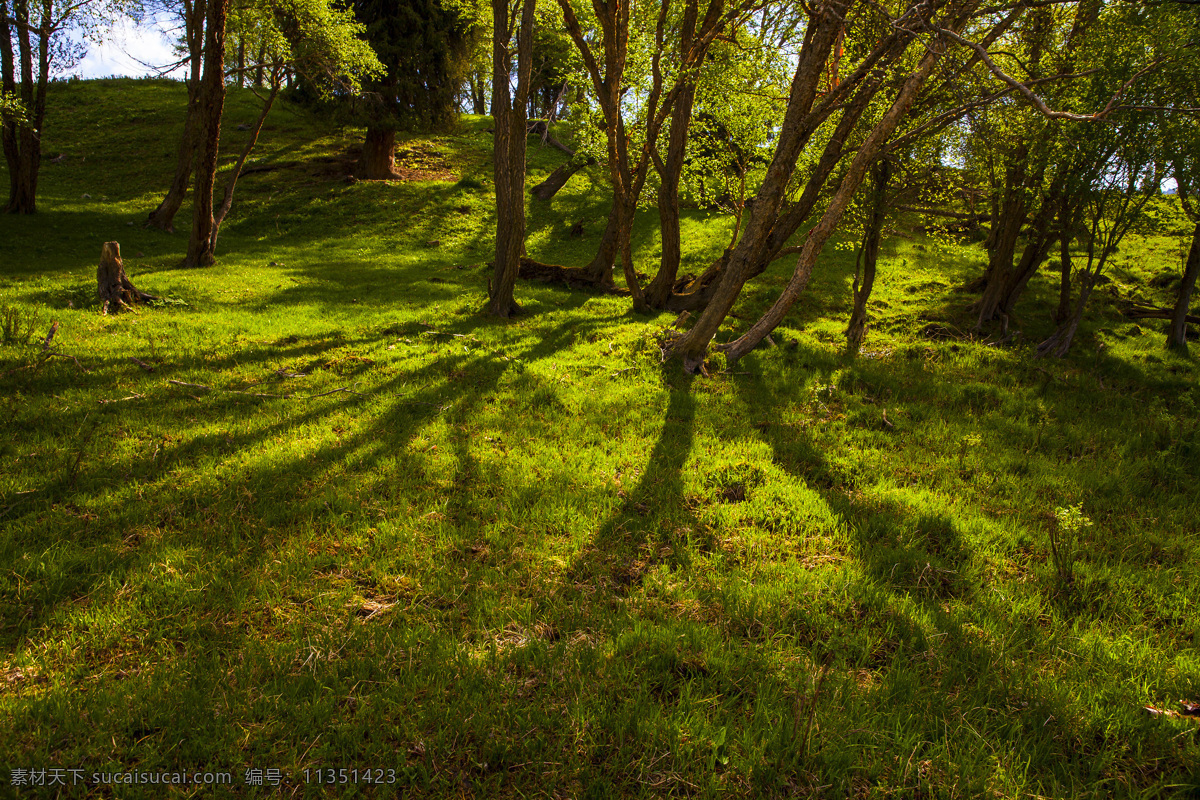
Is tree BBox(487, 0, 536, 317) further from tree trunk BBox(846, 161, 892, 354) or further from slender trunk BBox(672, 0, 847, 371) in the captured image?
tree trunk BBox(846, 161, 892, 354)

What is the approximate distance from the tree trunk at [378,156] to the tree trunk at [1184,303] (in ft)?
92.3

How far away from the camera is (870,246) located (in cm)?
1202

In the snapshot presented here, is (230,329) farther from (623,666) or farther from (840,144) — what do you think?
(840,144)

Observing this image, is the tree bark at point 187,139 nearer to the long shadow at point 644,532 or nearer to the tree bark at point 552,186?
the tree bark at point 552,186

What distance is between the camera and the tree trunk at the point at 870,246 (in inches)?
450

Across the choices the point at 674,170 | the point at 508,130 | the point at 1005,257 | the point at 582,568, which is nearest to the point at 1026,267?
the point at 1005,257

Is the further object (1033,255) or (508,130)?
(1033,255)

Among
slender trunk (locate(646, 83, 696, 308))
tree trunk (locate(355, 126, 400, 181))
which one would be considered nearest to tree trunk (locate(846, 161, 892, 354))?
slender trunk (locate(646, 83, 696, 308))

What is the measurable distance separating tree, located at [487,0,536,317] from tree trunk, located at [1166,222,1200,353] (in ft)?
47.2

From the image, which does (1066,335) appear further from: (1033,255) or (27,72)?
(27,72)

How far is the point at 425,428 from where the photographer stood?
6.68m

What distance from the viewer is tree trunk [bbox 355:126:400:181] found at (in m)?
26.8

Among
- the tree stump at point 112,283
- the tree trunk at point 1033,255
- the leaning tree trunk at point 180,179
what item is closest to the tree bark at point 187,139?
the leaning tree trunk at point 180,179

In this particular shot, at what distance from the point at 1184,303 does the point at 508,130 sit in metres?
15.2
